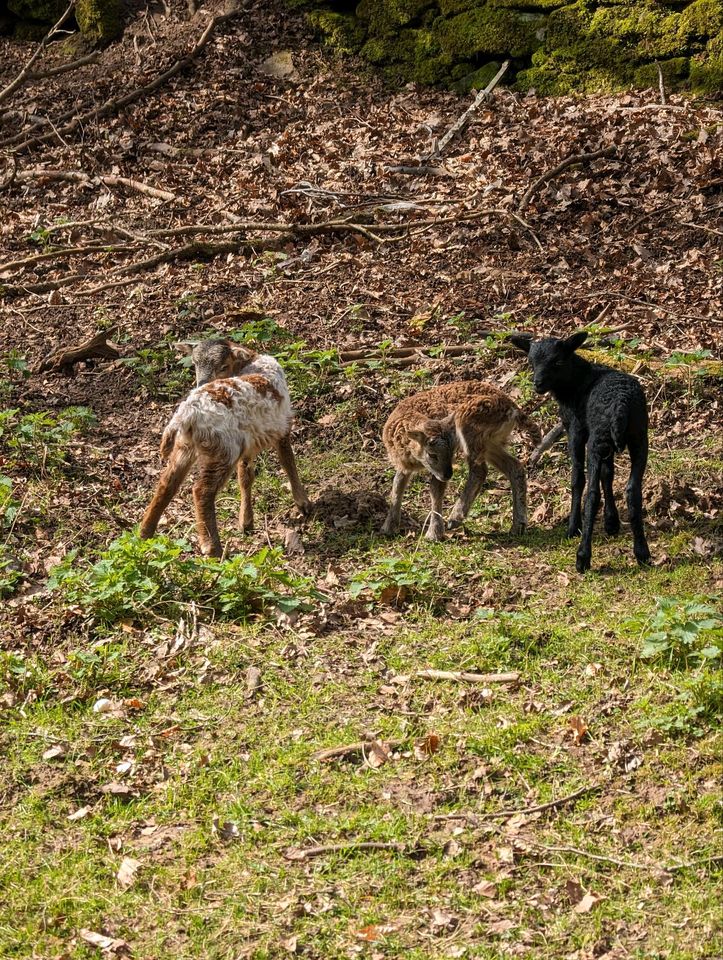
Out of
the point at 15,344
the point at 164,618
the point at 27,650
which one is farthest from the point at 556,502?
the point at 15,344

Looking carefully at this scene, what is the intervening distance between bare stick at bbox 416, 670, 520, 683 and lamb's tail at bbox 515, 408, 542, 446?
9.27ft

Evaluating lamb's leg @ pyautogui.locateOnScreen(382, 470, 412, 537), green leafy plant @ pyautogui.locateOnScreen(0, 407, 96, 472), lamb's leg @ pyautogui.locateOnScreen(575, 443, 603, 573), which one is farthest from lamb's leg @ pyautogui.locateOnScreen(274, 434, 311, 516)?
lamb's leg @ pyautogui.locateOnScreen(575, 443, 603, 573)

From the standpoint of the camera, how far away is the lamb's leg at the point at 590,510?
7.92 metres

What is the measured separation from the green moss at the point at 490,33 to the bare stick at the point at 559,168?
3.41 metres

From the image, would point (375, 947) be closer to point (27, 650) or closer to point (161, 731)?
point (161, 731)

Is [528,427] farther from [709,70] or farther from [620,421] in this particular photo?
[709,70]

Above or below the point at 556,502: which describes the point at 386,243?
above

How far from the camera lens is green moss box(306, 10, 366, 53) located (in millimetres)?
18297

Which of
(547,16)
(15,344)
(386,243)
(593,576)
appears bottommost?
(593,576)

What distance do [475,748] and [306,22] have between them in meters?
15.8

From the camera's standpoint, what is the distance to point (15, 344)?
12.9 m

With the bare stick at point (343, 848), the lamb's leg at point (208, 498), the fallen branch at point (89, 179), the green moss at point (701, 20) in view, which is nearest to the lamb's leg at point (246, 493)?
the lamb's leg at point (208, 498)

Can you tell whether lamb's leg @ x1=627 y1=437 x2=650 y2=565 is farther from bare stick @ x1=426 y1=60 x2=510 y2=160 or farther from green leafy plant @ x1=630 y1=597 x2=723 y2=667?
bare stick @ x1=426 y1=60 x2=510 y2=160

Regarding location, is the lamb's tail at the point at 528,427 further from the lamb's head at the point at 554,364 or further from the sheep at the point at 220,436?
the sheep at the point at 220,436
